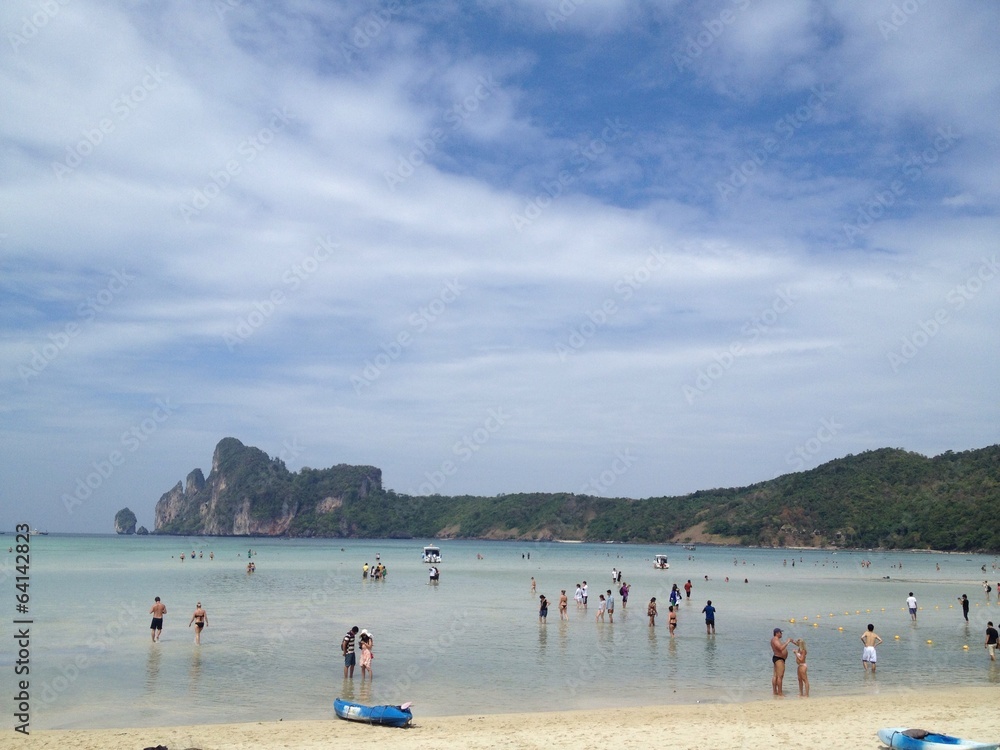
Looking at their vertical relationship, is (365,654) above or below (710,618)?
above

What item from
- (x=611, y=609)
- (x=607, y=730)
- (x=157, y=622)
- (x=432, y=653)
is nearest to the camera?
(x=607, y=730)

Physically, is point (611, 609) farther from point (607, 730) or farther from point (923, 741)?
point (923, 741)

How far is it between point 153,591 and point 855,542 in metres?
138

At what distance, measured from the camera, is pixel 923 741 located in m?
13.6

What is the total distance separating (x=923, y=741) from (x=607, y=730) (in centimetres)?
550

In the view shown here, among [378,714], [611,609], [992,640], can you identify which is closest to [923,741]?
[378,714]

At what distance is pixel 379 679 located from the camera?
21.3 m

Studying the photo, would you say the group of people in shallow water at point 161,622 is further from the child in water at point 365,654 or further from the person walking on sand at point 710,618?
the person walking on sand at point 710,618

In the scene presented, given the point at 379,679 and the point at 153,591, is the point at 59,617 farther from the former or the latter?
the point at 379,679

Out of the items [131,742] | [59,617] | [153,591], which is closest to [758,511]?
[153,591]

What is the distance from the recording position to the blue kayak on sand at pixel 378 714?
1628 centimetres

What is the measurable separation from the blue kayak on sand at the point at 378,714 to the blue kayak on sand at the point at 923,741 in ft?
28.7

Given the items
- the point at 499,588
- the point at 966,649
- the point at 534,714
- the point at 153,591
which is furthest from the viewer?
the point at 499,588

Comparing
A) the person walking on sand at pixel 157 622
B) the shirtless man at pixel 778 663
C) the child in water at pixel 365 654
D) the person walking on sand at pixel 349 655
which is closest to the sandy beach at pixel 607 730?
the shirtless man at pixel 778 663
